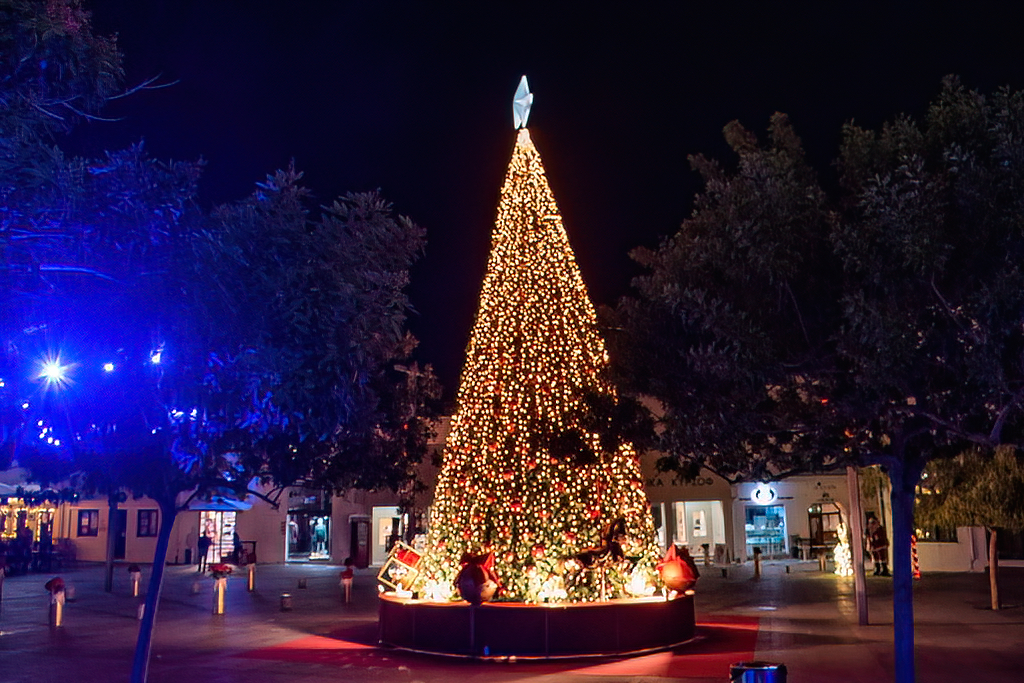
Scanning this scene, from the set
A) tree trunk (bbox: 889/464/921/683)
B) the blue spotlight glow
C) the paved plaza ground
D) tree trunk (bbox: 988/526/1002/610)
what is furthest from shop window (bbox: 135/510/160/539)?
tree trunk (bbox: 889/464/921/683)

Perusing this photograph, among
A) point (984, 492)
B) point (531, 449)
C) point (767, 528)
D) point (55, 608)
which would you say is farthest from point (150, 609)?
point (767, 528)

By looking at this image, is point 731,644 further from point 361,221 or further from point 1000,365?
point 361,221

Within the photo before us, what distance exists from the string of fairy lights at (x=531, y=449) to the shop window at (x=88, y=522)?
106ft

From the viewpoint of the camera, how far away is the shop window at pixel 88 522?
4172 cm

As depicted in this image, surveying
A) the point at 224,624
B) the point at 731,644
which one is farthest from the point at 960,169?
the point at 224,624

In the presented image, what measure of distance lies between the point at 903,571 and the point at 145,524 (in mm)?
37003

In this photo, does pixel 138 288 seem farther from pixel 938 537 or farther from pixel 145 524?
pixel 145 524

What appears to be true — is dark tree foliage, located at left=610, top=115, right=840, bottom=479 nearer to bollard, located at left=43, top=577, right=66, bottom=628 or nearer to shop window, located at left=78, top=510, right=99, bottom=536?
bollard, located at left=43, top=577, right=66, bottom=628

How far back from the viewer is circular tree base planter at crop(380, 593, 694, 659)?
1296 centimetres

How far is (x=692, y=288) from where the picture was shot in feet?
30.2

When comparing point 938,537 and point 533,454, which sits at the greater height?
point 533,454

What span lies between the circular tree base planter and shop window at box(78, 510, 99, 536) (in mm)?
32809

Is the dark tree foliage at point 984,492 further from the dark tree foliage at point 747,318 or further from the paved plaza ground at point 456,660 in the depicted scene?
the dark tree foliage at point 747,318

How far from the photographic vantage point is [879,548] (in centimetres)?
2864
